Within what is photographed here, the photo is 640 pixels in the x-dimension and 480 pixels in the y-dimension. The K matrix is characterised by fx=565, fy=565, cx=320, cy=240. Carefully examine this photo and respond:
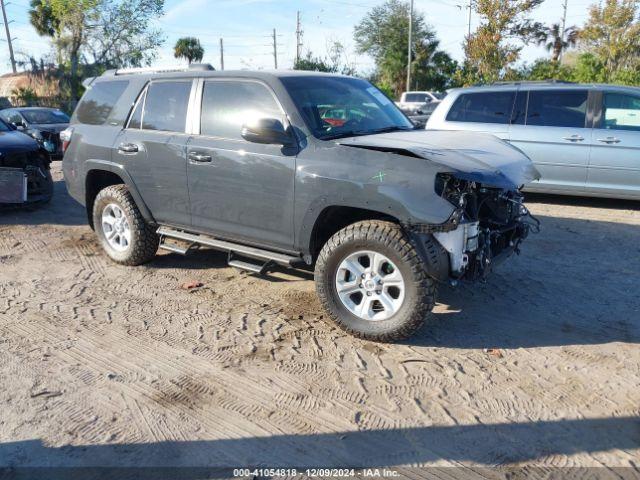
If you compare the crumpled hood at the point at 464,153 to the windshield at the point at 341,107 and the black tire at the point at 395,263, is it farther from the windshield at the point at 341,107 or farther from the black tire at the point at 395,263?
the black tire at the point at 395,263

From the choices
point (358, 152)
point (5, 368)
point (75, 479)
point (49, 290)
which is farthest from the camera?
point (49, 290)

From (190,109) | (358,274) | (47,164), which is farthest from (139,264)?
(47,164)

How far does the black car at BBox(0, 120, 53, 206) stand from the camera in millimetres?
7859

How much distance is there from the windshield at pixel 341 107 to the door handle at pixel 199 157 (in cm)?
91

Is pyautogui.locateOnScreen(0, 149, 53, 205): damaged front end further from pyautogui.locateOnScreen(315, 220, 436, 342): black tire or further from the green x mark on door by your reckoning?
the green x mark on door

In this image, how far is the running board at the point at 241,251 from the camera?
4609 mm

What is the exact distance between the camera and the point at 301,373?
372 cm

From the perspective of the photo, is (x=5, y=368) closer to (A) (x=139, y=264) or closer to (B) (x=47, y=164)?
(A) (x=139, y=264)

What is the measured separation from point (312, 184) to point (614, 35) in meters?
29.1

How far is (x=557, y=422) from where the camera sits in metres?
3.14

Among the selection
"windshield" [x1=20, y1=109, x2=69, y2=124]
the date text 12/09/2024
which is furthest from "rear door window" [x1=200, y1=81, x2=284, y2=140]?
"windshield" [x1=20, y1=109, x2=69, y2=124]

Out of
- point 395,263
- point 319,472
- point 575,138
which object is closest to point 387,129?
point 395,263

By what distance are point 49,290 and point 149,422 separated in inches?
105

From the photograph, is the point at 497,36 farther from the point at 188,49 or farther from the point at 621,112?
the point at 188,49
